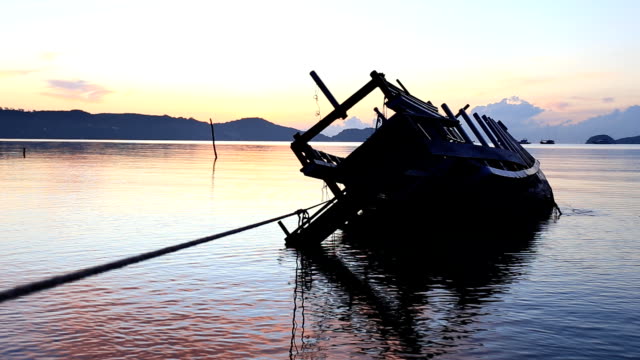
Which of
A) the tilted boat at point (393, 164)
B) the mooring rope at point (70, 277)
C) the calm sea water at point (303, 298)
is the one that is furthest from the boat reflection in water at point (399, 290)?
the mooring rope at point (70, 277)

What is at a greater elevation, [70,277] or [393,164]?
[393,164]

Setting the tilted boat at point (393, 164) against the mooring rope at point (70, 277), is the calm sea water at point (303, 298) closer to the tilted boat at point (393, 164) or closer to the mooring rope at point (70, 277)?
the mooring rope at point (70, 277)

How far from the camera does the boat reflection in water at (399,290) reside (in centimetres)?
1159

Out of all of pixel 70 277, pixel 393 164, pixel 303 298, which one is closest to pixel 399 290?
pixel 303 298

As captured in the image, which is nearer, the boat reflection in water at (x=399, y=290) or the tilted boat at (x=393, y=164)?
the boat reflection in water at (x=399, y=290)

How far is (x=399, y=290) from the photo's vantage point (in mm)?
16062

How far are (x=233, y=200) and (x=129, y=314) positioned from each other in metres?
26.3

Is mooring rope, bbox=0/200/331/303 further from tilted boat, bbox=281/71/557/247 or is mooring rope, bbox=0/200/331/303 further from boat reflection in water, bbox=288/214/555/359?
tilted boat, bbox=281/71/557/247

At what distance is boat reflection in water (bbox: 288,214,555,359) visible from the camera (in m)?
11.6

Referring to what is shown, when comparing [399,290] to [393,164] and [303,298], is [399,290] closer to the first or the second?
[303,298]

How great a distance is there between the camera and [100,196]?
131ft

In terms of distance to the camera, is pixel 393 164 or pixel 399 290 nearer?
pixel 399 290

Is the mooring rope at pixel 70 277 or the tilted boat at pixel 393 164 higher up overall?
the tilted boat at pixel 393 164

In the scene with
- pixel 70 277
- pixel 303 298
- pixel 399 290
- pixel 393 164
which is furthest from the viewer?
pixel 393 164
